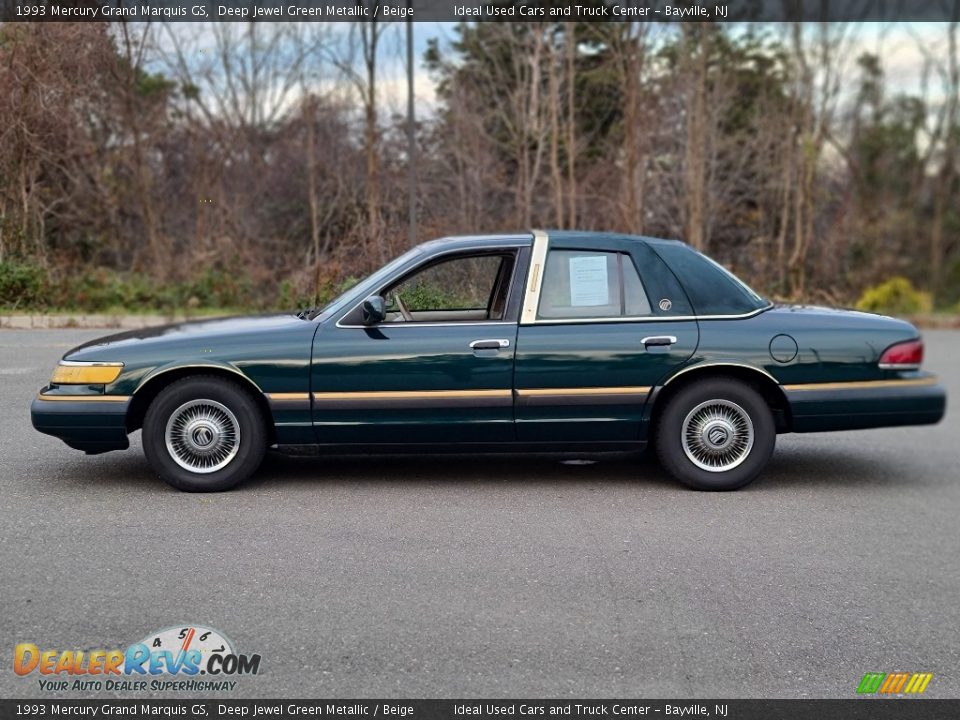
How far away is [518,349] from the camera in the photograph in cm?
571

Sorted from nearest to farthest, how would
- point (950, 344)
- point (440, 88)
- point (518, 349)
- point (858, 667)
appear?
point (858, 667) < point (518, 349) < point (950, 344) < point (440, 88)

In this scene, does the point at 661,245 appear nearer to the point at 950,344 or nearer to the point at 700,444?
the point at 700,444

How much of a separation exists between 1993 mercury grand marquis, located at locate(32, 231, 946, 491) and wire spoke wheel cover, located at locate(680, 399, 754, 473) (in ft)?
0.04

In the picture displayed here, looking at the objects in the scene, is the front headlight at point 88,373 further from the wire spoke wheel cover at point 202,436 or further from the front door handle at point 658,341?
the front door handle at point 658,341

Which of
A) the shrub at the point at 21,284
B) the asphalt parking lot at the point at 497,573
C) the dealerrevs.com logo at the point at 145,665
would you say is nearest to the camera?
the dealerrevs.com logo at the point at 145,665

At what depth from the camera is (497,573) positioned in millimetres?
4316

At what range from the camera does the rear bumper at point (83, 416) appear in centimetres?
557

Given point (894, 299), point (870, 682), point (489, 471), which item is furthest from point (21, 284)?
point (894, 299)

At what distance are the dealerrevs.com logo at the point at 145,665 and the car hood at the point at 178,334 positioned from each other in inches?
99.5

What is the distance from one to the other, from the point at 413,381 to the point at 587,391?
3.40 ft

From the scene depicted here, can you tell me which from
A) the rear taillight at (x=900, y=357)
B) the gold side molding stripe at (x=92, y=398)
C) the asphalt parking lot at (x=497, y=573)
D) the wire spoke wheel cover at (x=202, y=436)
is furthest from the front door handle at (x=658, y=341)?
the gold side molding stripe at (x=92, y=398)

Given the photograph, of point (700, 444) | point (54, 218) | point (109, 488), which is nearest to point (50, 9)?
point (54, 218)

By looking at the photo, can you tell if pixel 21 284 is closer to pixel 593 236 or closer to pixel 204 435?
pixel 204 435
